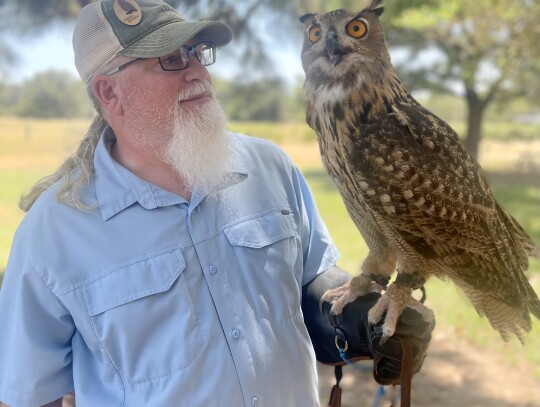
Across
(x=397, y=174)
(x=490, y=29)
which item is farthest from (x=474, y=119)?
(x=397, y=174)

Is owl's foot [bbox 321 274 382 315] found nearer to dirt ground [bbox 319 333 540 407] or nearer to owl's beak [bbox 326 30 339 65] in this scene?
owl's beak [bbox 326 30 339 65]

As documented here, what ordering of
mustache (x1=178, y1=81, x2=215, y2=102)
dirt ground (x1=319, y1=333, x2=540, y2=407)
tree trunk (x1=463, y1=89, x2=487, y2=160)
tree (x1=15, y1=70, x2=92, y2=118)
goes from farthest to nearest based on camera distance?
tree trunk (x1=463, y1=89, x2=487, y2=160), tree (x1=15, y1=70, x2=92, y2=118), dirt ground (x1=319, y1=333, x2=540, y2=407), mustache (x1=178, y1=81, x2=215, y2=102)

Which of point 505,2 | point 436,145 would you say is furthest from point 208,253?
point 505,2

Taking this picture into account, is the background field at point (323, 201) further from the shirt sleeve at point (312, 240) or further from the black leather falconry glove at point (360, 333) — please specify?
the black leather falconry glove at point (360, 333)

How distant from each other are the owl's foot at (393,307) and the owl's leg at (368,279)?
0.16m

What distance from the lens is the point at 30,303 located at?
1580mm

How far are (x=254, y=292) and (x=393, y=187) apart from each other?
54 centimetres

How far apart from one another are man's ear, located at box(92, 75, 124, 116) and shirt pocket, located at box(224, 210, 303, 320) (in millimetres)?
548

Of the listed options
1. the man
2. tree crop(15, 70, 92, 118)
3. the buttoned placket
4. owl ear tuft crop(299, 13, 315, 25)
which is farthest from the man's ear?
tree crop(15, 70, 92, 118)

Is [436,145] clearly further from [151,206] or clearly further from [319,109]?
[151,206]

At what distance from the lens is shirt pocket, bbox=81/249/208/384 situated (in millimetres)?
1577

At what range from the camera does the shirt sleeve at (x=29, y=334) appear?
1.58 meters

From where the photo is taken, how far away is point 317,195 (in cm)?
1354

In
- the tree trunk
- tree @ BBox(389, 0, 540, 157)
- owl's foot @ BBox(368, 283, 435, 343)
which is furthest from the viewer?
the tree trunk
